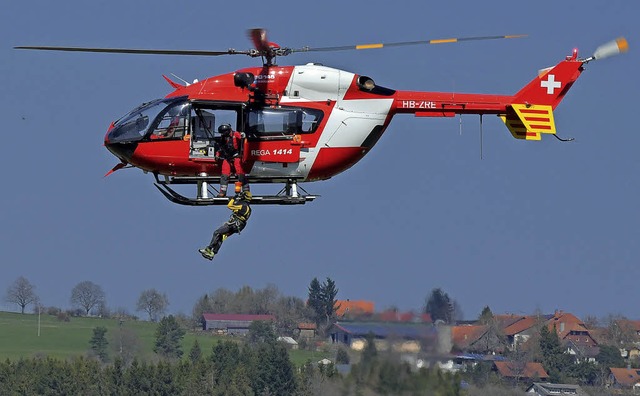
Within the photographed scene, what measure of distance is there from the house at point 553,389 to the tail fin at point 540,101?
56.1ft

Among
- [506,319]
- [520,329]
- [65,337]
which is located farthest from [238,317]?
[506,319]

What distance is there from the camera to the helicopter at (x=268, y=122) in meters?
35.1

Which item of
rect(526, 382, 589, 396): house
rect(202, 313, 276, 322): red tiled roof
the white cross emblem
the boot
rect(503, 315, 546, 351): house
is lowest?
rect(526, 382, 589, 396): house

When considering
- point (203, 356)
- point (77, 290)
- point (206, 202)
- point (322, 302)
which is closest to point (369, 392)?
point (206, 202)

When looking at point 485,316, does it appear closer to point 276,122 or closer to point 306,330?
point 276,122

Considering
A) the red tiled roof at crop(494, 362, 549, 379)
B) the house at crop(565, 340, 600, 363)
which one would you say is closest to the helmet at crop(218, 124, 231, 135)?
the red tiled roof at crop(494, 362, 549, 379)

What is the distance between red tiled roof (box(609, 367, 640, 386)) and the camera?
68.8 metres

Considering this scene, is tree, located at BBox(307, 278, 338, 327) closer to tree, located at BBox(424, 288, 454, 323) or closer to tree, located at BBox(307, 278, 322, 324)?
tree, located at BBox(307, 278, 322, 324)

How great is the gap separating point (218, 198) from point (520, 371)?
74.1 ft

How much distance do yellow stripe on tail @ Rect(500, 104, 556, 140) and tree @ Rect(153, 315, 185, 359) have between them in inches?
2150

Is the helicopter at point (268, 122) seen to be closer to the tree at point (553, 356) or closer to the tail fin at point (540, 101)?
the tail fin at point (540, 101)

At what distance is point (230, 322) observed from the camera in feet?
304

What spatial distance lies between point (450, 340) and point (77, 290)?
7904 cm

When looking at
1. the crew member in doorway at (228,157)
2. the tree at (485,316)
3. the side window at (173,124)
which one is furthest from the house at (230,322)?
the crew member in doorway at (228,157)
